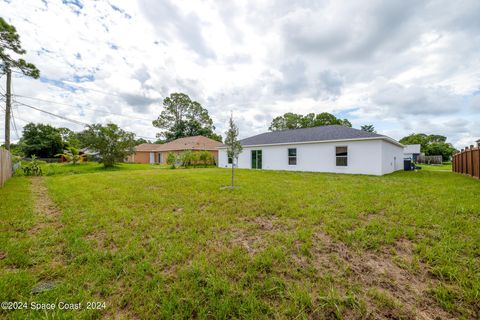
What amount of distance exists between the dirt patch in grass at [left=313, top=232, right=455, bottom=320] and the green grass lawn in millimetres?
14

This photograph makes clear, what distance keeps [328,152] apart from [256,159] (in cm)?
607

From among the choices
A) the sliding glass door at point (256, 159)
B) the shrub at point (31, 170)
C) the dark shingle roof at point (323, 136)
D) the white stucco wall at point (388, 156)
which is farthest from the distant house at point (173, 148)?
the white stucco wall at point (388, 156)

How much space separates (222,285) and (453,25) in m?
13.0

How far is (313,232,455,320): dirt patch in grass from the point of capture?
1821 mm

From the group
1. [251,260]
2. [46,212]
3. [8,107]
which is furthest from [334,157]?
[8,107]

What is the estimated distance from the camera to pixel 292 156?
48.2 ft

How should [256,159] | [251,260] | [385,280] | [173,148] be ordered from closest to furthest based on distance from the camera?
[385,280] → [251,260] → [256,159] → [173,148]

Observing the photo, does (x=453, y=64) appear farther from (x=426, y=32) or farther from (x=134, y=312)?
(x=134, y=312)

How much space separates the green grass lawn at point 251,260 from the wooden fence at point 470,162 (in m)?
6.73

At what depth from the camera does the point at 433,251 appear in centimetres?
270

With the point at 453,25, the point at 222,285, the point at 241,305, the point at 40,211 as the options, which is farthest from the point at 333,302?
the point at 453,25

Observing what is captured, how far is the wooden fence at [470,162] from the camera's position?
8.95 m

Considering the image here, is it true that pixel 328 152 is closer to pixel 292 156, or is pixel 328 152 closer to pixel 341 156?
→ pixel 341 156

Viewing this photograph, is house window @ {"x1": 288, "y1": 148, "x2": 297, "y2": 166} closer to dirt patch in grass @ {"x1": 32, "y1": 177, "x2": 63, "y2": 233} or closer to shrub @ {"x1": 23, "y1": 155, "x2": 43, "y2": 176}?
dirt patch in grass @ {"x1": 32, "y1": 177, "x2": 63, "y2": 233}
